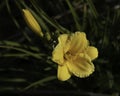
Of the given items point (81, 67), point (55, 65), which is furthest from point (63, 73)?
point (55, 65)

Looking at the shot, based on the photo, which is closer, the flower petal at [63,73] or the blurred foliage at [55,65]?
the flower petal at [63,73]

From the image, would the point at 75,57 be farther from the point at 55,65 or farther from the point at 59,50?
the point at 55,65

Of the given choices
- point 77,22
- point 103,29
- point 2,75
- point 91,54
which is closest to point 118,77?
point 103,29

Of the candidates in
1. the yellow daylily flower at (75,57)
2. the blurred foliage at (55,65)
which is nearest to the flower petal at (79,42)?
A: the yellow daylily flower at (75,57)

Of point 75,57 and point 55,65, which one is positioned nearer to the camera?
point 75,57

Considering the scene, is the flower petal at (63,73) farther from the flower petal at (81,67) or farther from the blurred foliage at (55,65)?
the blurred foliage at (55,65)

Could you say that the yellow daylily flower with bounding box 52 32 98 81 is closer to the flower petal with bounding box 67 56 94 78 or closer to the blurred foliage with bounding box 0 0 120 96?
the flower petal with bounding box 67 56 94 78

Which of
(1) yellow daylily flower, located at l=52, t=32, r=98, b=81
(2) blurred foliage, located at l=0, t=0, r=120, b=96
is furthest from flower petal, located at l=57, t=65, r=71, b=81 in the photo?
(2) blurred foliage, located at l=0, t=0, r=120, b=96
